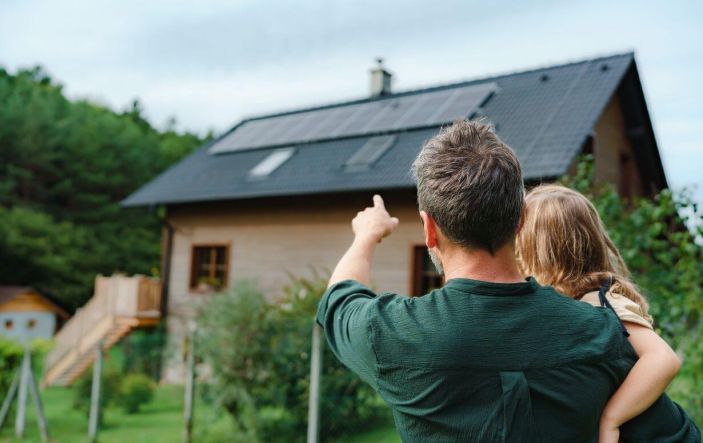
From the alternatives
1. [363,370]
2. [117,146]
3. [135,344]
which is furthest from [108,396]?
[117,146]

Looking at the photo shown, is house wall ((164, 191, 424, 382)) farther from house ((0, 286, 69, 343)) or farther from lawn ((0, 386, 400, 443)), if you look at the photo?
house ((0, 286, 69, 343))

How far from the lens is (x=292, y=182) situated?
50.7 ft

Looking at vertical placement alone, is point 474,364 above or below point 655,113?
below

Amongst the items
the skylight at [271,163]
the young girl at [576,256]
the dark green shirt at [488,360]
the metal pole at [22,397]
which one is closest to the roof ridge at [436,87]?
the skylight at [271,163]

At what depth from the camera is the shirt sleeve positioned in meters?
1.47

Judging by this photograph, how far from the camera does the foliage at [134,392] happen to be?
11047 millimetres

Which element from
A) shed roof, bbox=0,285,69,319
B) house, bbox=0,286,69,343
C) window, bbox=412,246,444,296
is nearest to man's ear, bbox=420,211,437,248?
window, bbox=412,246,444,296

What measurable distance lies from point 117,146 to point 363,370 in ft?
125

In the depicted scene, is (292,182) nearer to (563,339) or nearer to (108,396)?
(108,396)

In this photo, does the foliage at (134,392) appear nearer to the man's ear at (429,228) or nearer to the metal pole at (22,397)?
the metal pole at (22,397)

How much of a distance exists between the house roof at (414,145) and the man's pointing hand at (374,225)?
10.1m

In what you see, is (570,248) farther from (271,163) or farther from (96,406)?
(271,163)

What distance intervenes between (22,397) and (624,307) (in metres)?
10.3

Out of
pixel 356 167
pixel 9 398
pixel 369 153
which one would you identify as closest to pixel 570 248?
pixel 9 398
